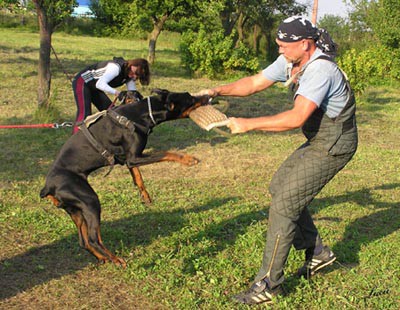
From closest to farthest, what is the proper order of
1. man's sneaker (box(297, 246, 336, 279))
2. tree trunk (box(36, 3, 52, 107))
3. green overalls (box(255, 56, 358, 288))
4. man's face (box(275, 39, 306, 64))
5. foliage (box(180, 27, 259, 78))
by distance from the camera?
man's face (box(275, 39, 306, 64))
green overalls (box(255, 56, 358, 288))
man's sneaker (box(297, 246, 336, 279))
tree trunk (box(36, 3, 52, 107))
foliage (box(180, 27, 259, 78))

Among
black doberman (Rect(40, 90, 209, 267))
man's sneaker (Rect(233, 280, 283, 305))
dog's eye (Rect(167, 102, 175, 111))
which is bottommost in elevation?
man's sneaker (Rect(233, 280, 283, 305))

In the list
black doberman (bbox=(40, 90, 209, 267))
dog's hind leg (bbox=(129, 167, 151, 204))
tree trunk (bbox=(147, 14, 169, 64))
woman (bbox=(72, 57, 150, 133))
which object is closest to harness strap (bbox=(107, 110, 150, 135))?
black doberman (bbox=(40, 90, 209, 267))

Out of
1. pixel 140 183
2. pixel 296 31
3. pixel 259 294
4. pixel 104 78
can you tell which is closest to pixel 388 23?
pixel 104 78

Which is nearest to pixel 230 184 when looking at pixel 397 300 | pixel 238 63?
pixel 397 300

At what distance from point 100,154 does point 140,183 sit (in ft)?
4.37

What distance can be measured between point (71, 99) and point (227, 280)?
9074mm

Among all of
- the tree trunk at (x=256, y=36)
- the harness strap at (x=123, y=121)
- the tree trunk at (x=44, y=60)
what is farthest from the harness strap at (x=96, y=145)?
the tree trunk at (x=256, y=36)

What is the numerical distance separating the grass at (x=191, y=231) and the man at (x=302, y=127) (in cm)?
39

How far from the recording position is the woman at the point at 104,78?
6659 mm

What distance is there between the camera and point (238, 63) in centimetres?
1822

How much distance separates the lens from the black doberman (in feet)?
13.6

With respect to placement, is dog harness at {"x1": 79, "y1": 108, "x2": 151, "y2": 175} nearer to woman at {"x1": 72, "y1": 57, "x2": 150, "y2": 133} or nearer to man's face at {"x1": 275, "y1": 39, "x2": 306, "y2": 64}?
man's face at {"x1": 275, "y1": 39, "x2": 306, "y2": 64}

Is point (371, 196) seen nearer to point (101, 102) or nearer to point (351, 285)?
point (351, 285)

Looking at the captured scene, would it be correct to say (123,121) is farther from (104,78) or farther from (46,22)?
(46,22)
